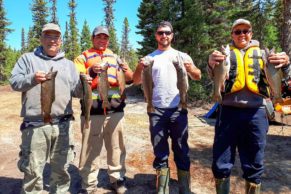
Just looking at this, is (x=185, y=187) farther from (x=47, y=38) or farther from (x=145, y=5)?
(x=145, y=5)

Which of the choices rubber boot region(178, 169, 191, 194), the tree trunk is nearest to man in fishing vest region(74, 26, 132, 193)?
rubber boot region(178, 169, 191, 194)

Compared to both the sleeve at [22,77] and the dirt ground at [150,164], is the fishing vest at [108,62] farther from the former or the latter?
the dirt ground at [150,164]

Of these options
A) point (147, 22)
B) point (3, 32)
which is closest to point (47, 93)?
point (147, 22)

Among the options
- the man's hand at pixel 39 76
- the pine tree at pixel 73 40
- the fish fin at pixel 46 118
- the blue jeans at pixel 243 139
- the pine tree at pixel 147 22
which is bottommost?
the blue jeans at pixel 243 139

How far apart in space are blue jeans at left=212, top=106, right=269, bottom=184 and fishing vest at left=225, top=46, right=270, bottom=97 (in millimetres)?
337

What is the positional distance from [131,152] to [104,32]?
14.2ft

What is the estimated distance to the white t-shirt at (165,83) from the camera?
17.0 feet

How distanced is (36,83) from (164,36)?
7.66 ft

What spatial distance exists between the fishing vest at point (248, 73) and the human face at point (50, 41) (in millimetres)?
2888

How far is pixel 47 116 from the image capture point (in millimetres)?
4598

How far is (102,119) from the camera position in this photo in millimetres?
5609

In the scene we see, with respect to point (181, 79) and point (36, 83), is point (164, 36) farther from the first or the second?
point (36, 83)

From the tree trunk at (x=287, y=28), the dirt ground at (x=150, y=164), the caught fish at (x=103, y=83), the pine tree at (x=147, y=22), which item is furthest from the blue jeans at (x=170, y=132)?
the pine tree at (x=147, y=22)

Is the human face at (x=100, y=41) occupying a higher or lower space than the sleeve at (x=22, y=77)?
higher
